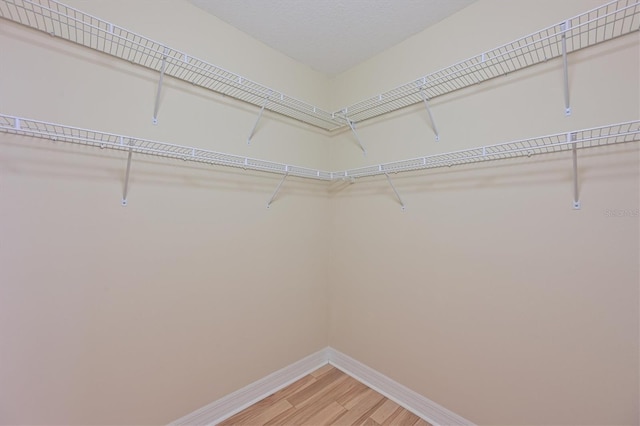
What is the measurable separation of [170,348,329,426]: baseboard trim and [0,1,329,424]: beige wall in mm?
45

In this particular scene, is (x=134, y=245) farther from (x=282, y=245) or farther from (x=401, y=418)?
(x=401, y=418)

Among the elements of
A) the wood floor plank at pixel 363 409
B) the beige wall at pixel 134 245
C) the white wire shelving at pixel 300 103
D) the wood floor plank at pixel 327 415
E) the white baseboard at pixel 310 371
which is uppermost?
the white wire shelving at pixel 300 103

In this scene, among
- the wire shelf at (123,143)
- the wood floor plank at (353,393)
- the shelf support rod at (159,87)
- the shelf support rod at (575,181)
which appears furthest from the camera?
the wood floor plank at (353,393)

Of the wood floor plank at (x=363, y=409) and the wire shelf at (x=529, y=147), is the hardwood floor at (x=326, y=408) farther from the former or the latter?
the wire shelf at (x=529, y=147)

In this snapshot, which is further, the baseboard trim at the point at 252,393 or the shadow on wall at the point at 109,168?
the baseboard trim at the point at 252,393

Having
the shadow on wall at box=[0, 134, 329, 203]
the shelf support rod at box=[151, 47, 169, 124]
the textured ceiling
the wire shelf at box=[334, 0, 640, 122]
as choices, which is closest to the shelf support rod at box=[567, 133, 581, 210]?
the wire shelf at box=[334, 0, 640, 122]

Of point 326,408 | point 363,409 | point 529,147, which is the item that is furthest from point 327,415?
point 529,147

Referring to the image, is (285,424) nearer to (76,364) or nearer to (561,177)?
(76,364)

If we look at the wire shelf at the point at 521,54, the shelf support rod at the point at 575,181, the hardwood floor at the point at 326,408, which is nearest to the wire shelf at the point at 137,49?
the wire shelf at the point at 521,54

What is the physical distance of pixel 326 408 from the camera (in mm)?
1583

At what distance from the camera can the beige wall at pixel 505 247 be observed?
1028mm

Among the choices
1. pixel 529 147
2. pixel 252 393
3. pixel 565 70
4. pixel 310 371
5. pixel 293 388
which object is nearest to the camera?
pixel 565 70

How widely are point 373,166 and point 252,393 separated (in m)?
1.66

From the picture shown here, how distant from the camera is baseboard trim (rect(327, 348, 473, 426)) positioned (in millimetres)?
1446
